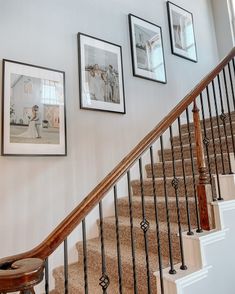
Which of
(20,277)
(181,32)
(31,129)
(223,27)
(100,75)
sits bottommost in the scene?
(20,277)

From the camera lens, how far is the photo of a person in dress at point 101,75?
10.00 ft

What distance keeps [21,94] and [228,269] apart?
7.70 ft

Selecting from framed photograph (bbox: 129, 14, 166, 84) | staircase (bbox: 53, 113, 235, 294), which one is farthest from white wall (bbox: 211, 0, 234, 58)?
staircase (bbox: 53, 113, 235, 294)

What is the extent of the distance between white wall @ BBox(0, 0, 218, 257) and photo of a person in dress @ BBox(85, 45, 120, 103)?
168 millimetres

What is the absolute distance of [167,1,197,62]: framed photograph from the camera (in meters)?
4.20

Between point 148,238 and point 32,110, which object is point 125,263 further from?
point 32,110

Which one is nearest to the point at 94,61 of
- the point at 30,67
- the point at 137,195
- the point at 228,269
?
the point at 30,67

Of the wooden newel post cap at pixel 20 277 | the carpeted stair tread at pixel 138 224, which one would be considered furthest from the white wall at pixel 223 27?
the wooden newel post cap at pixel 20 277

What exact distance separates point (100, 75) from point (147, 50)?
1.04 m

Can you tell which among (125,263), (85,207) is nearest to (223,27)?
(125,263)

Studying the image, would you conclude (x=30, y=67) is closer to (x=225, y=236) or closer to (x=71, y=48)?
(x=71, y=48)

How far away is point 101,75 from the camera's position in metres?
3.14

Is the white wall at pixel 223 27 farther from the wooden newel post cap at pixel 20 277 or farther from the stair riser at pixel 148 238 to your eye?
the wooden newel post cap at pixel 20 277

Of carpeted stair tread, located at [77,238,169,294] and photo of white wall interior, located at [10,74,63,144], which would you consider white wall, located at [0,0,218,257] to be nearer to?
photo of white wall interior, located at [10,74,63,144]
